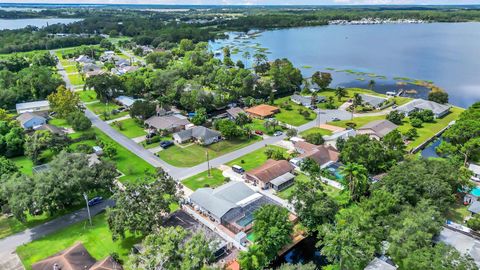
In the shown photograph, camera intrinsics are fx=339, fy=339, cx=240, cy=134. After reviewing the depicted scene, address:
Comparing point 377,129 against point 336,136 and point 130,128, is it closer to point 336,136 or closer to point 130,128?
point 336,136

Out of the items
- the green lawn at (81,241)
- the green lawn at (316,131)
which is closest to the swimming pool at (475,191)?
the green lawn at (316,131)

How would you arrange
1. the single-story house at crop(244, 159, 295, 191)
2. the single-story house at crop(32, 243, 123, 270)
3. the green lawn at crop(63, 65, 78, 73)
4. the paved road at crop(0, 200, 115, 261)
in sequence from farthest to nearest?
the green lawn at crop(63, 65, 78, 73) < the single-story house at crop(244, 159, 295, 191) < the paved road at crop(0, 200, 115, 261) < the single-story house at crop(32, 243, 123, 270)

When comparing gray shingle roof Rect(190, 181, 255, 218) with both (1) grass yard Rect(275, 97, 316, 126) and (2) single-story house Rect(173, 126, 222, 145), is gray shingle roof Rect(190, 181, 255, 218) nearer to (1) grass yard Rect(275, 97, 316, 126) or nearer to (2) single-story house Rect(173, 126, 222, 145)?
(2) single-story house Rect(173, 126, 222, 145)

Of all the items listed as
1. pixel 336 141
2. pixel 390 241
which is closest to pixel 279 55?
pixel 336 141

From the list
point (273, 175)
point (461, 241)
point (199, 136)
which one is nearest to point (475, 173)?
point (461, 241)

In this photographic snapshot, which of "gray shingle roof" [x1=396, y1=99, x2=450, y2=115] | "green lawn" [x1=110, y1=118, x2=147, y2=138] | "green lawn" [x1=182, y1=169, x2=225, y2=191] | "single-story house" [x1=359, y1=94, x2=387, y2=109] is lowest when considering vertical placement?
"green lawn" [x1=110, y1=118, x2=147, y2=138]

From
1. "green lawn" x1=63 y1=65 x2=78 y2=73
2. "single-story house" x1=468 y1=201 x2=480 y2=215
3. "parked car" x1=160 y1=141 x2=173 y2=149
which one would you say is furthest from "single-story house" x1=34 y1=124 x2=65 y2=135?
"single-story house" x1=468 y1=201 x2=480 y2=215

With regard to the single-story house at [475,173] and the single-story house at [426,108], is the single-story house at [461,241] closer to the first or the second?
the single-story house at [475,173]
